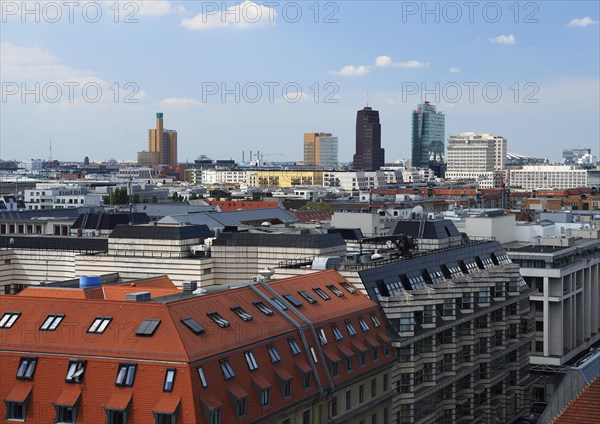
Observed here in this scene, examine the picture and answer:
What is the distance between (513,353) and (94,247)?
25.8m

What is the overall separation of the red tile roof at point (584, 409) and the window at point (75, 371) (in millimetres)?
15823

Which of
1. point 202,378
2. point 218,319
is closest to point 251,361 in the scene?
point 218,319

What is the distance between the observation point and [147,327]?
38.0m

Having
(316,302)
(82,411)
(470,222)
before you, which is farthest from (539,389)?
(82,411)

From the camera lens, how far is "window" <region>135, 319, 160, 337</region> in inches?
1485

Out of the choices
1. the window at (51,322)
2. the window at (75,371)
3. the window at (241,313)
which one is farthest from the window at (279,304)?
the window at (75,371)

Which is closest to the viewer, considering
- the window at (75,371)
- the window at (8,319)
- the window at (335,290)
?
the window at (75,371)

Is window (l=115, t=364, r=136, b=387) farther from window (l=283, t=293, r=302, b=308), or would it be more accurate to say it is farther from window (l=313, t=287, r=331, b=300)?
window (l=313, t=287, r=331, b=300)

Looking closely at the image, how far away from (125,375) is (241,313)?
251 inches

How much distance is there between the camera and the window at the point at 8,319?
134ft

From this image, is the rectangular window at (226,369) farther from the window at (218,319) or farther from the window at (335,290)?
the window at (335,290)

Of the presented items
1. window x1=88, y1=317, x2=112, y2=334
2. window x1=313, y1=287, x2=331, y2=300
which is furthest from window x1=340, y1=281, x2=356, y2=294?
window x1=88, y1=317, x2=112, y2=334

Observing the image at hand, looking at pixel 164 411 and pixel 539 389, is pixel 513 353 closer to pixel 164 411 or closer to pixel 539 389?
pixel 539 389

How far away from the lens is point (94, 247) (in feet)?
219
